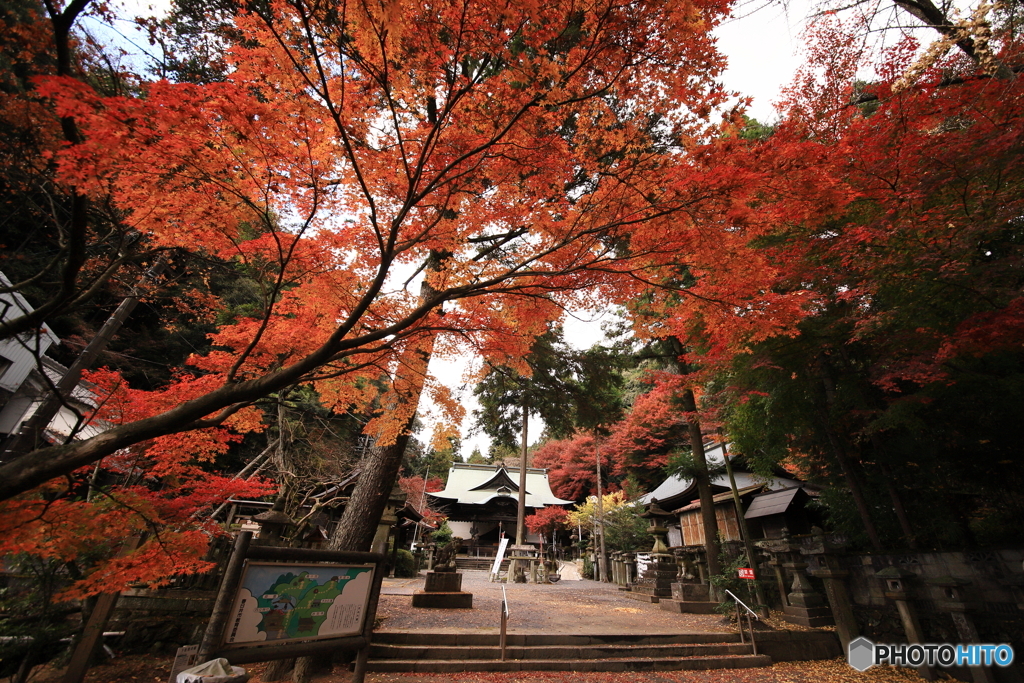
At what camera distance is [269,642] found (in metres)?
3.10

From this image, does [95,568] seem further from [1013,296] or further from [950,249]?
[1013,296]

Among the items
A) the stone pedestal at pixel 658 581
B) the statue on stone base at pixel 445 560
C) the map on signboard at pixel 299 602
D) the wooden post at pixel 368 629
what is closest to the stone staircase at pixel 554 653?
the wooden post at pixel 368 629

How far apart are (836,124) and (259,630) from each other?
10665 millimetres

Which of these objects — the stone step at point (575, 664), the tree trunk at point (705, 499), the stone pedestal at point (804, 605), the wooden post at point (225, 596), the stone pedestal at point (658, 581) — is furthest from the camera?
the stone pedestal at point (658, 581)

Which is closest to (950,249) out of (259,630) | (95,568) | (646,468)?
(259,630)

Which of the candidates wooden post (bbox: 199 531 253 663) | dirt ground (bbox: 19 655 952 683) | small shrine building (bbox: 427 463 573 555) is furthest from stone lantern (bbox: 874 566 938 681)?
small shrine building (bbox: 427 463 573 555)

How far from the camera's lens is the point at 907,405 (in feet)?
20.6

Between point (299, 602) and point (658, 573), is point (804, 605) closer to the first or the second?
point (658, 573)

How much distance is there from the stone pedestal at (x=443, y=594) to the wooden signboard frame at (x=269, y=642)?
6.41 metres

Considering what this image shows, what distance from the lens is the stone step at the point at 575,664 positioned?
18.6 feet

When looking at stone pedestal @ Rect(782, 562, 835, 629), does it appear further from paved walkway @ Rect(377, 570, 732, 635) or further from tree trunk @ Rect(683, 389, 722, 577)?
tree trunk @ Rect(683, 389, 722, 577)

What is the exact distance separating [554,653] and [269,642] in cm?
479

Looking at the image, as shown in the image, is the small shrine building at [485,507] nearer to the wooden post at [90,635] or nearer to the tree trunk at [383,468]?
the tree trunk at [383,468]

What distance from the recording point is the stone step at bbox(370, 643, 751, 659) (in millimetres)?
5934
